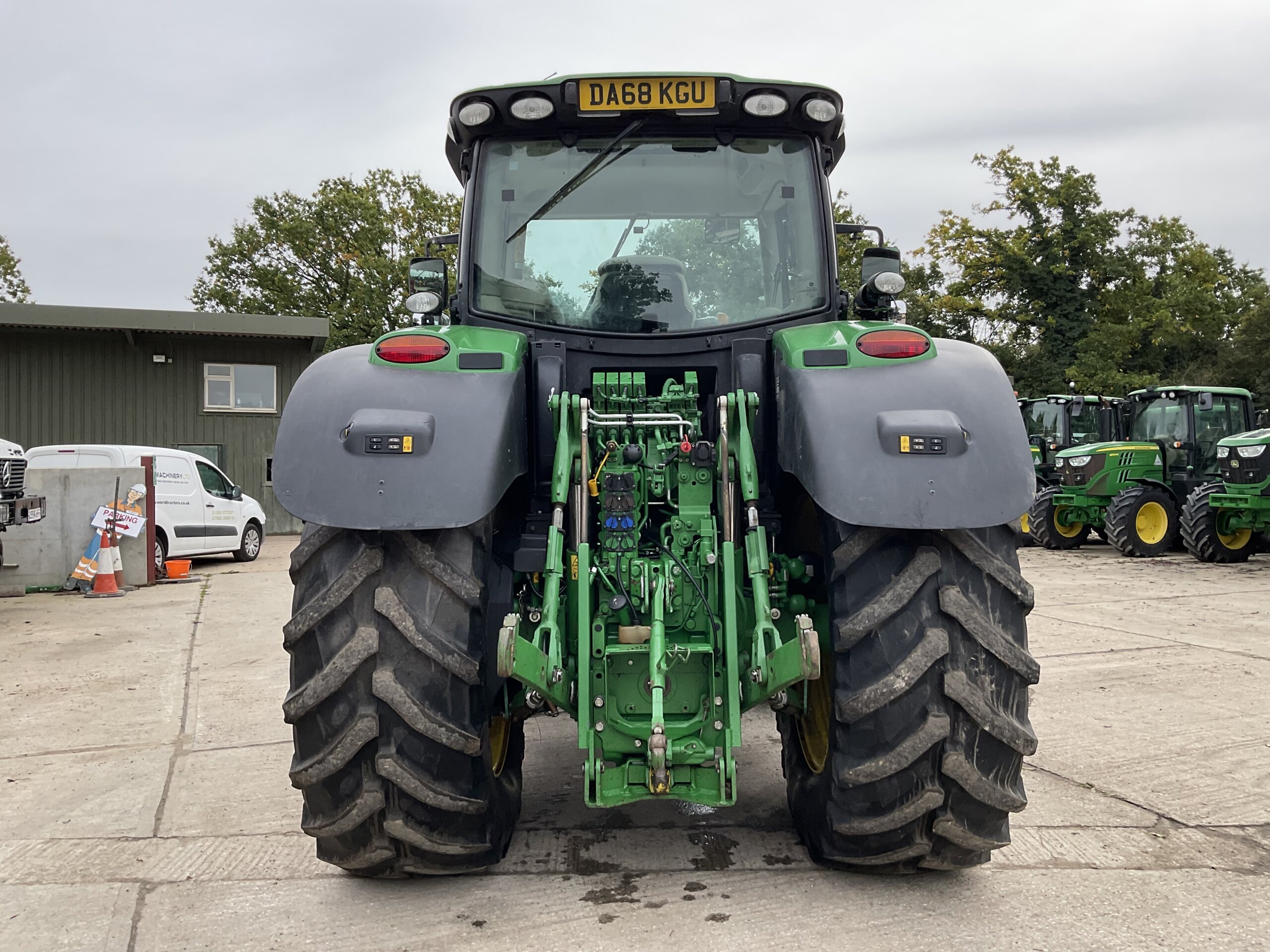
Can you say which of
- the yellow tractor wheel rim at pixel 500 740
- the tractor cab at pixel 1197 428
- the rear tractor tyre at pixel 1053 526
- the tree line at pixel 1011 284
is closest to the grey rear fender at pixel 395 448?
the yellow tractor wheel rim at pixel 500 740

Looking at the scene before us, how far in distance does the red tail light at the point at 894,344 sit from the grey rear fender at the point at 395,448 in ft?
3.76

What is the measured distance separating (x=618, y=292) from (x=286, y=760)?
2959 millimetres

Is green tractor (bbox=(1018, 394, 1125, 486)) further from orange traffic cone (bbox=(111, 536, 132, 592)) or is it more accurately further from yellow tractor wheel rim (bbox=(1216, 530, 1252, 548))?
orange traffic cone (bbox=(111, 536, 132, 592))

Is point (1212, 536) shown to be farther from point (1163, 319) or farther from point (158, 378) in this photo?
point (1163, 319)

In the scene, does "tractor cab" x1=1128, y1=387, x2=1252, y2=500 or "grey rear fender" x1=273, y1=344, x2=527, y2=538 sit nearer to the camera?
"grey rear fender" x1=273, y1=344, x2=527, y2=538

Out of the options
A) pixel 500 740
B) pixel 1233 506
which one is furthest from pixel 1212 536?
pixel 500 740

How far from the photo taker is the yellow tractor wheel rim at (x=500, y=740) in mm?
3502

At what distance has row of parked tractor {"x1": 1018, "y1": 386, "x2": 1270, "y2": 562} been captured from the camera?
14312mm

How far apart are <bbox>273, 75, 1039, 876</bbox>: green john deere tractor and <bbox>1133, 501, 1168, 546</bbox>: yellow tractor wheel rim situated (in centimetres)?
1441

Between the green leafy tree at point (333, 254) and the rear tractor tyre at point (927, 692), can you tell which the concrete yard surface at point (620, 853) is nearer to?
the rear tractor tyre at point (927, 692)

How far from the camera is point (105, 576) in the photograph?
12180mm

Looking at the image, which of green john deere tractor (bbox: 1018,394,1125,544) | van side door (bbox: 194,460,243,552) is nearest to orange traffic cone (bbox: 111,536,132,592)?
van side door (bbox: 194,460,243,552)

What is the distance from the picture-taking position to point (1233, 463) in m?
14.1

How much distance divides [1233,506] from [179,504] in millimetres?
15083
